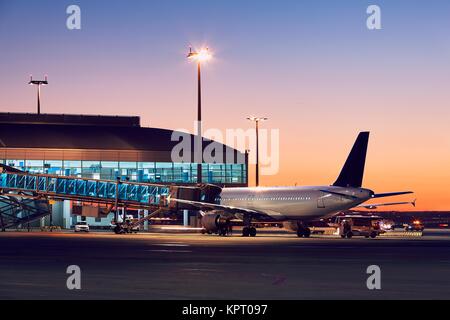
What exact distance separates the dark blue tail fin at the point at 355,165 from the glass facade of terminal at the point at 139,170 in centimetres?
6238

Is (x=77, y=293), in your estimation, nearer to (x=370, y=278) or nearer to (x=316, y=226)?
(x=370, y=278)

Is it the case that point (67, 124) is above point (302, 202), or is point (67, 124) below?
above

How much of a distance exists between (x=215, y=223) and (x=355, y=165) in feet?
49.7

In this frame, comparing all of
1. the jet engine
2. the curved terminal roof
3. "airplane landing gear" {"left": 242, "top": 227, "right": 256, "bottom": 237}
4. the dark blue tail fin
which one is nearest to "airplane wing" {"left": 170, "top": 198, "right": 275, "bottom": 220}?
the jet engine

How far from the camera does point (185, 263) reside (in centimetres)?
3856

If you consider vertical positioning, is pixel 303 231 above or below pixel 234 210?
below

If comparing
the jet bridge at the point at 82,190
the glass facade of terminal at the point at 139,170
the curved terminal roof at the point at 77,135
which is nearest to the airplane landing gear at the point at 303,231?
the jet bridge at the point at 82,190

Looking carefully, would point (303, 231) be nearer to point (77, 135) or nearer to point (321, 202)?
point (321, 202)

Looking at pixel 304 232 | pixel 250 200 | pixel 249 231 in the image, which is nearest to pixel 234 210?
pixel 249 231

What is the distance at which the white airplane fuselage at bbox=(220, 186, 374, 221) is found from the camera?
263ft

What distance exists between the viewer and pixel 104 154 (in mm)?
138250
